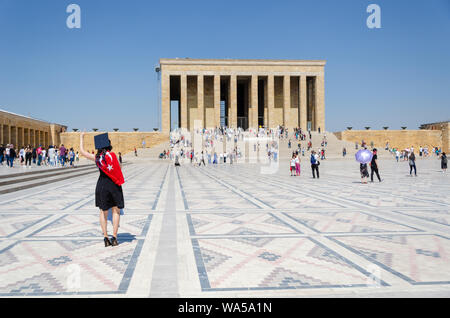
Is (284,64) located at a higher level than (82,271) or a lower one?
higher

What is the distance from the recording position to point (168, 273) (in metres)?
3.55

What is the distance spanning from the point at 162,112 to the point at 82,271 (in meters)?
43.9

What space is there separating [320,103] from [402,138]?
1221cm

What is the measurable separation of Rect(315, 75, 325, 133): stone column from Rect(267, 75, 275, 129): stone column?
19.2 ft

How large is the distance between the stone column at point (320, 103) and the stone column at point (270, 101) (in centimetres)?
584

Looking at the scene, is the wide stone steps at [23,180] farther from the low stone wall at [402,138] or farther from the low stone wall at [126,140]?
the low stone wall at [402,138]

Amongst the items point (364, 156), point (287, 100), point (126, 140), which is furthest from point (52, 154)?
point (287, 100)

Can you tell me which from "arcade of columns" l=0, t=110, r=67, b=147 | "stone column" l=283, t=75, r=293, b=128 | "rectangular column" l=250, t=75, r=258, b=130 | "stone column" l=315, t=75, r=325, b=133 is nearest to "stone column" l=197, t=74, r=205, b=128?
"rectangular column" l=250, t=75, r=258, b=130

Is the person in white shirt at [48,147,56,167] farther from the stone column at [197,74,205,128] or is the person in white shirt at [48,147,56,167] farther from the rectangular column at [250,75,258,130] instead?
the rectangular column at [250,75,258,130]

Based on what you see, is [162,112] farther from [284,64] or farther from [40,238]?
[40,238]

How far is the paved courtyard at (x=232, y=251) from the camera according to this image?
125 inches

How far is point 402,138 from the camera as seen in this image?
4866 cm

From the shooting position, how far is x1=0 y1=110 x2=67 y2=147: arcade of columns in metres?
35.4
